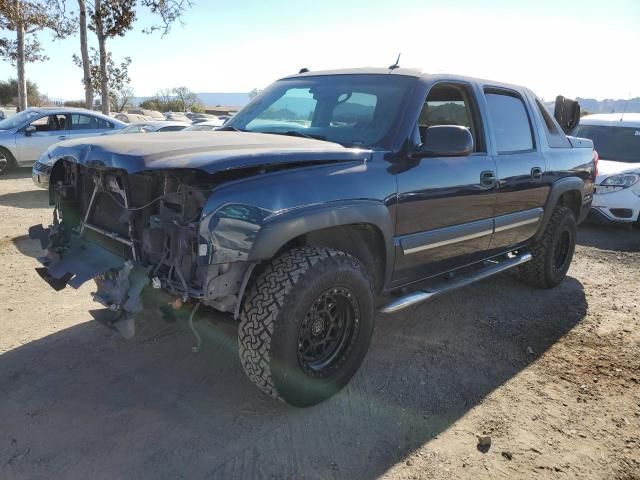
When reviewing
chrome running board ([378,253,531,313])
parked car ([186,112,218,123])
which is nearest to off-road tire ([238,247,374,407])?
chrome running board ([378,253,531,313])

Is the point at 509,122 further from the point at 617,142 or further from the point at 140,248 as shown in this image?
the point at 617,142

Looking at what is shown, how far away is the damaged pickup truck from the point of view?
2.62 metres

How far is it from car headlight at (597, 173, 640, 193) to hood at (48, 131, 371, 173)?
6194 millimetres

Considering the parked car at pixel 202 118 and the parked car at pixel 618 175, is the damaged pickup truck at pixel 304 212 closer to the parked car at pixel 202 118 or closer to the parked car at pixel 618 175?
the parked car at pixel 618 175

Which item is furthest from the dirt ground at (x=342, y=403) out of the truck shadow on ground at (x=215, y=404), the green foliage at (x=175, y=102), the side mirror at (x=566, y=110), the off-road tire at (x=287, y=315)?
the green foliage at (x=175, y=102)

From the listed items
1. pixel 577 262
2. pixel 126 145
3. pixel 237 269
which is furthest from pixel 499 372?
pixel 577 262

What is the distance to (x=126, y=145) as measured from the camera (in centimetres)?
282

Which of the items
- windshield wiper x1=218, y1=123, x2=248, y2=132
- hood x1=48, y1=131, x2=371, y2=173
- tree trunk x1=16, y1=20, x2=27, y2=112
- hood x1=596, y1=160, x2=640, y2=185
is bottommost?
hood x1=596, y1=160, x2=640, y2=185

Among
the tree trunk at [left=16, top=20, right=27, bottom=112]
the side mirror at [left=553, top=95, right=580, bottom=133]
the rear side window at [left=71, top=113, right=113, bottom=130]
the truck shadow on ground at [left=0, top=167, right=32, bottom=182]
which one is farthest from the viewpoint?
the tree trunk at [left=16, top=20, right=27, bottom=112]

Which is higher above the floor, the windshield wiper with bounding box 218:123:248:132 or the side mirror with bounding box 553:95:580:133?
the side mirror with bounding box 553:95:580:133

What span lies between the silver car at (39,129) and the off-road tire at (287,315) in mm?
10580

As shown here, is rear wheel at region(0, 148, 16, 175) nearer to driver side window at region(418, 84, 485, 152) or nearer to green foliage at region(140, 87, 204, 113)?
driver side window at region(418, 84, 485, 152)

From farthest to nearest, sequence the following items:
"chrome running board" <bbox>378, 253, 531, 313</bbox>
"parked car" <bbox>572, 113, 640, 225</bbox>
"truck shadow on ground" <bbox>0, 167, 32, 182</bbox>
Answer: "truck shadow on ground" <bbox>0, 167, 32, 182</bbox> < "parked car" <bbox>572, 113, 640, 225</bbox> < "chrome running board" <bbox>378, 253, 531, 313</bbox>

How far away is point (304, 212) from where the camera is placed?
2.73 metres
